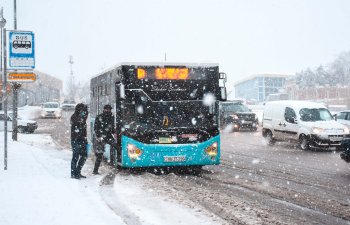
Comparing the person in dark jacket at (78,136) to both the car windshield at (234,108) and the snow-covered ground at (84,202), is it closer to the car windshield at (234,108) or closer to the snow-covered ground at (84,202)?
the snow-covered ground at (84,202)

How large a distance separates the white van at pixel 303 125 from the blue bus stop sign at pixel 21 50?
38.2 ft

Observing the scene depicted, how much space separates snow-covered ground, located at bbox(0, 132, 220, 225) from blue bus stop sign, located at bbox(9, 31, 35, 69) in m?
2.53

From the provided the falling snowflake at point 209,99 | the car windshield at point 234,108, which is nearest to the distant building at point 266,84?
the car windshield at point 234,108

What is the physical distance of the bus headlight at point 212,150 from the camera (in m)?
12.2

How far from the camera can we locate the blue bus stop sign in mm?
11125

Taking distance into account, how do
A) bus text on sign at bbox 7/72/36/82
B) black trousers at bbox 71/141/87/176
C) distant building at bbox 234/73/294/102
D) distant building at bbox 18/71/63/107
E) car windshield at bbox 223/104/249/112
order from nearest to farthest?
black trousers at bbox 71/141/87/176 < bus text on sign at bbox 7/72/36/82 < car windshield at bbox 223/104/249/112 < distant building at bbox 18/71/63/107 < distant building at bbox 234/73/294/102

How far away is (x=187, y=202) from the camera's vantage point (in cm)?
837

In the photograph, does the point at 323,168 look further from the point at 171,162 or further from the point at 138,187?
the point at 138,187

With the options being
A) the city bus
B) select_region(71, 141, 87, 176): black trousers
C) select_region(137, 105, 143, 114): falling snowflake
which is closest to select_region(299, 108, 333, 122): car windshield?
the city bus

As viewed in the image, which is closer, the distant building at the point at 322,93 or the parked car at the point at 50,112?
the parked car at the point at 50,112

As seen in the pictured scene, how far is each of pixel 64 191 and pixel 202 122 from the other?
4.51 metres

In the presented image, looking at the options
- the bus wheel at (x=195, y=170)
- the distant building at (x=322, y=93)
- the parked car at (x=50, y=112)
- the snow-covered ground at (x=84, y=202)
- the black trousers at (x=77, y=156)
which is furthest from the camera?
the distant building at (x=322, y=93)

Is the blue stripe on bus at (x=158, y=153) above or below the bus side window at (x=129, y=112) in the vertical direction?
below

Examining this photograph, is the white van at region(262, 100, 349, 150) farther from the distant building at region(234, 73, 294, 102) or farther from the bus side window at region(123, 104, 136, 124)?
the distant building at region(234, 73, 294, 102)
